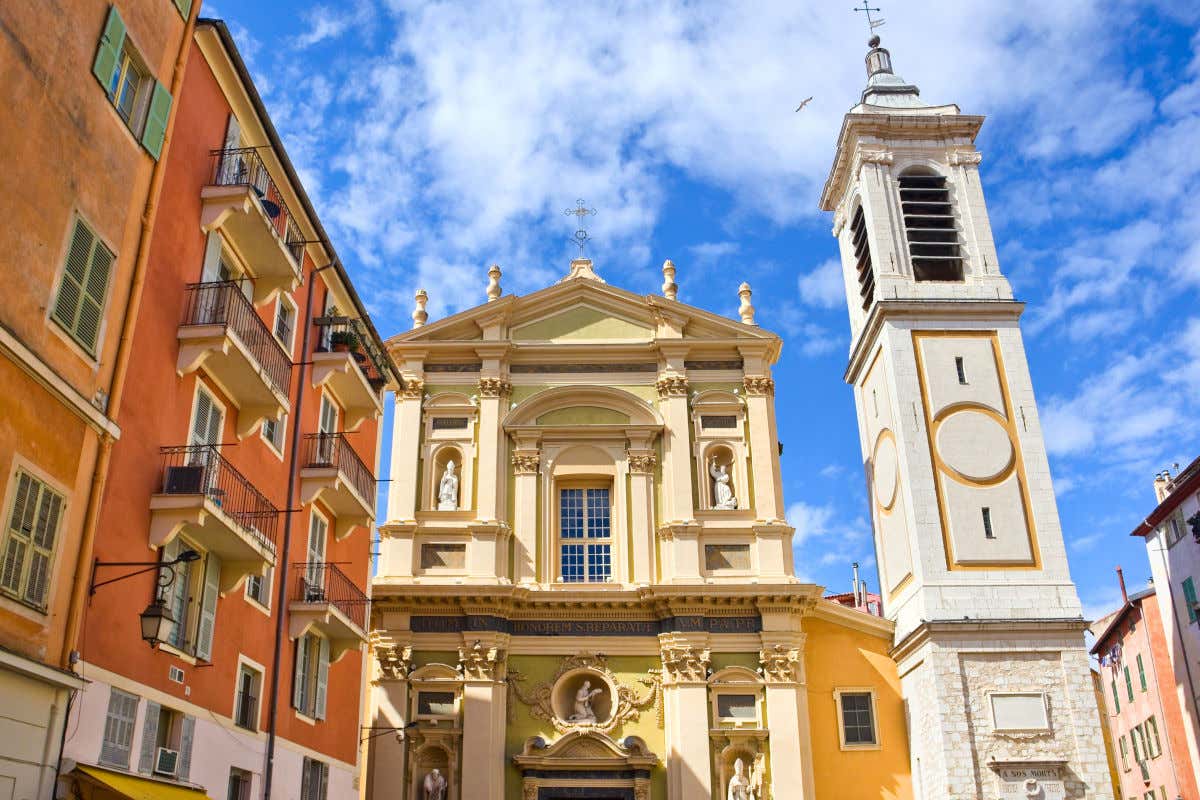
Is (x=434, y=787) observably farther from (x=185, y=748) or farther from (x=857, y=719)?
(x=185, y=748)

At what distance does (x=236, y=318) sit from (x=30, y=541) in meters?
4.88

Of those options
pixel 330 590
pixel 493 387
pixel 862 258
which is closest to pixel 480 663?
pixel 493 387

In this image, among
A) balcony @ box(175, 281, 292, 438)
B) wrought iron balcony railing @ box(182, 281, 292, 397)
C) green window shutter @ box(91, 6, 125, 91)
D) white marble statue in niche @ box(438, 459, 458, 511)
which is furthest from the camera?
white marble statue in niche @ box(438, 459, 458, 511)

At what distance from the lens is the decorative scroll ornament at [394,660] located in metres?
25.2

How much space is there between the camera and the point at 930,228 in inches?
1171

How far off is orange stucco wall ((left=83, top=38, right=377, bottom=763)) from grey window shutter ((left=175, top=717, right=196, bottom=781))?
0.33 meters

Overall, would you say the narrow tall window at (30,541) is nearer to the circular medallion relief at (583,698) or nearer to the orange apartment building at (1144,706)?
the circular medallion relief at (583,698)

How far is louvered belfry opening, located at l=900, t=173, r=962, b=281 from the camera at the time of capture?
29.6m

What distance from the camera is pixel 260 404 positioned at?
51.6 ft

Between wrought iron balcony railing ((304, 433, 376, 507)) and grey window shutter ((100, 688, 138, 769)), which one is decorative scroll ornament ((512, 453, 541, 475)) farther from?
grey window shutter ((100, 688, 138, 769))

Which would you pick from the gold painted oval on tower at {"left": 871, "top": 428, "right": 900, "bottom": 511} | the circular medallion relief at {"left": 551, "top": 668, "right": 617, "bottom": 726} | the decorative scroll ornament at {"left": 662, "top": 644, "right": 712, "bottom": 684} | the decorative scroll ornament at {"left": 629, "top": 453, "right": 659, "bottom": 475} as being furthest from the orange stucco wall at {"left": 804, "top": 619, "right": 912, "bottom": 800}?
the decorative scroll ornament at {"left": 629, "top": 453, "right": 659, "bottom": 475}

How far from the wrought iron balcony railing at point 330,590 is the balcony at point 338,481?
3.17 ft

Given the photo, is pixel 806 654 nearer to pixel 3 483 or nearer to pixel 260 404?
pixel 260 404

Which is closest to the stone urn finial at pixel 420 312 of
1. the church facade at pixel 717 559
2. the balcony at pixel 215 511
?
the church facade at pixel 717 559
